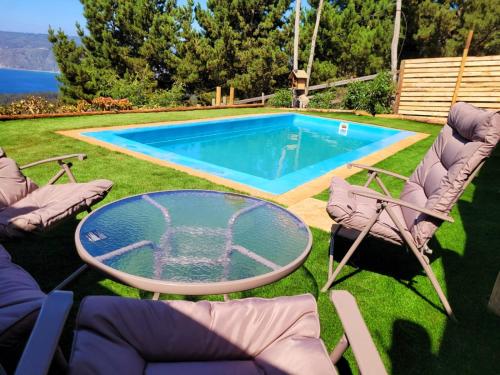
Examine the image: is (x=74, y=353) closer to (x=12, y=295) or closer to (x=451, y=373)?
(x=12, y=295)

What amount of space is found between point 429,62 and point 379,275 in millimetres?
11215

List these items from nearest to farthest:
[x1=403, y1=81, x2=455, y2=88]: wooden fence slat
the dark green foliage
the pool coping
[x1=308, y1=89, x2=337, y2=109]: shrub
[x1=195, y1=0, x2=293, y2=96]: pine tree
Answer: the pool coping → [x1=403, y1=81, x2=455, y2=88]: wooden fence slat → [x1=308, y1=89, x2=337, y2=109]: shrub → the dark green foliage → [x1=195, y1=0, x2=293, y2=96]: pine tree

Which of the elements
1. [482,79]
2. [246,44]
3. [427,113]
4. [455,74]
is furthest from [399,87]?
[246,44]

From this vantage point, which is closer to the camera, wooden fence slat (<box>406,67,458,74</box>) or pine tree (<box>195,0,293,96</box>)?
wooden fence slat (<box>406,67,458,74</box>)

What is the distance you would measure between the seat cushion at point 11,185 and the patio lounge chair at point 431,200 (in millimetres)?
2681

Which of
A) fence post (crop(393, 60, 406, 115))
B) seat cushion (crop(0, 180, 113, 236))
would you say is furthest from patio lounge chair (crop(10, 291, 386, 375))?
fence post (crop(393, 60, 406, 115))

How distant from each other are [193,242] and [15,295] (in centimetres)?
97

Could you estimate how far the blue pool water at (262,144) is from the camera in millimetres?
5843

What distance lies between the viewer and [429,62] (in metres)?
11.4

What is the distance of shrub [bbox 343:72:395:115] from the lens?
12.6 metres

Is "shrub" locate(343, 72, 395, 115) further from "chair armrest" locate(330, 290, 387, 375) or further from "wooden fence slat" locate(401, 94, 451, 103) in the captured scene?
"chair armrest" locate(330, 290, 387, 375)

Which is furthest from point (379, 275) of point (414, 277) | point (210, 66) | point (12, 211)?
point (210, 66)

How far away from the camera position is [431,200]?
8.11ft

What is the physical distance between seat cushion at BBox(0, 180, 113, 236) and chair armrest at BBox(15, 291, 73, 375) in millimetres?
1335
